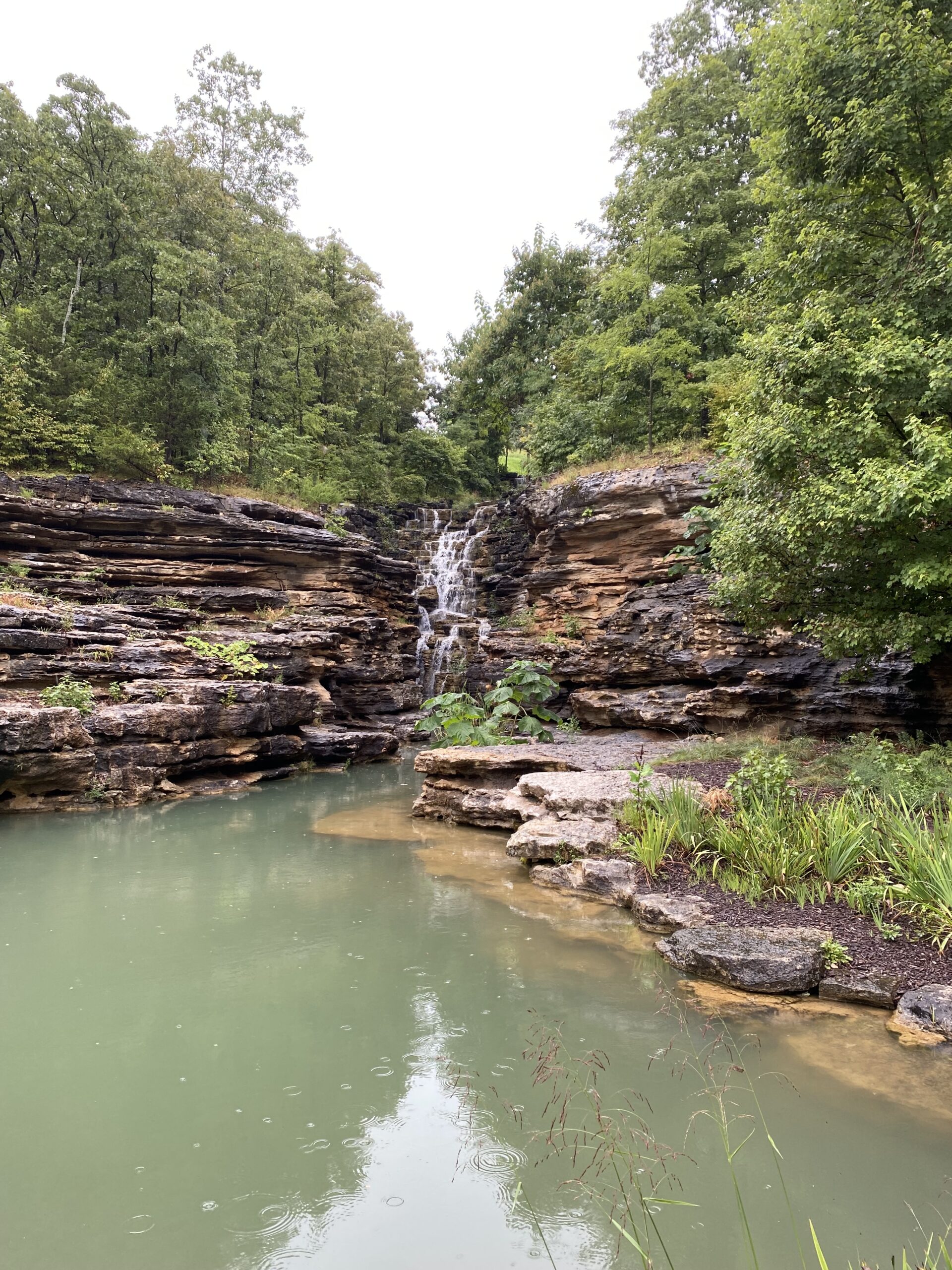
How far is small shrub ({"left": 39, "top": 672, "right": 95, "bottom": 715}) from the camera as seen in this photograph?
1048 cm

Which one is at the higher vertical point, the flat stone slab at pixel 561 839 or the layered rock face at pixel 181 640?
the layered rock face at pixel 181 640

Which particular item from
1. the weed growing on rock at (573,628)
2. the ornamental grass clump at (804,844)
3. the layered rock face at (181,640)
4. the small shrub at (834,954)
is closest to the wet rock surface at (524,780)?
the ornamental grass clump at (804,844)

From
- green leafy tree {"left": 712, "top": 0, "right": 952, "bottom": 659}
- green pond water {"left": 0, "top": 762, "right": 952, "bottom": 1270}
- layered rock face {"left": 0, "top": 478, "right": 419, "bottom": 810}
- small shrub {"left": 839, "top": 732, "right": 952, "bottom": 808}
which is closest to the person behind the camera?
green pond water {"left": 0, "top": 762, "right": 952, "bottom": 1270}

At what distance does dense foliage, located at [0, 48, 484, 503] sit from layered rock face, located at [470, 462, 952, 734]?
9.03 meters

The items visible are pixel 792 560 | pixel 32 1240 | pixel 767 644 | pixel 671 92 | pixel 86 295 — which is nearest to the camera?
pixel 32 1240

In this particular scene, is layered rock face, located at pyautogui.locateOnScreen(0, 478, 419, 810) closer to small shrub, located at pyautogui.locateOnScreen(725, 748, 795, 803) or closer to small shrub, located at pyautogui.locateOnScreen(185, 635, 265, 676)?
small shrub, located at pyautogui.locateOnScreen(185, 635, 265, 676)

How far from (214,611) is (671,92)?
2058 centimetres

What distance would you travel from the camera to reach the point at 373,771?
1373 cm

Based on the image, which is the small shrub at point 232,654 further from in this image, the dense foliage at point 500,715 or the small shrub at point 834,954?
the small shrub at point 834,954

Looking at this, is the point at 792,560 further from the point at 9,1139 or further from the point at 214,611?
the point at 214,611

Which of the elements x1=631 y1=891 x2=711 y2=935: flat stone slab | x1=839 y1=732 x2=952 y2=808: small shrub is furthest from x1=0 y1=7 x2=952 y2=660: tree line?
x1=631 y1=891 x2=711 y2=935: flat stone slab

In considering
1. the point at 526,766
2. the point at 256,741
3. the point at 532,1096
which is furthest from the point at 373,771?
the point at 532,1096

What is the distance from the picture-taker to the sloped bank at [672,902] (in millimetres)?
4090

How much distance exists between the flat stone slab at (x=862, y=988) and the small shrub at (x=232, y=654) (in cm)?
1129
